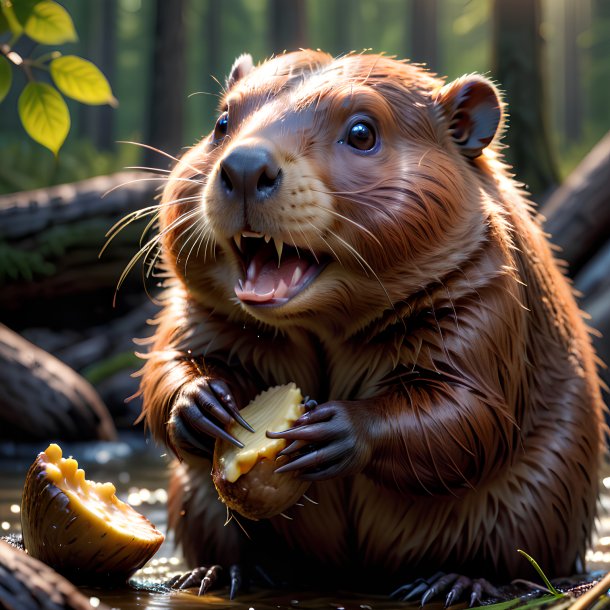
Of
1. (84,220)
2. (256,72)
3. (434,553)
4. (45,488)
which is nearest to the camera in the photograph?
(45,488)

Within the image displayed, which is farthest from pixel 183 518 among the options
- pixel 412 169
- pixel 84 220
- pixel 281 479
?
pixel 84 220

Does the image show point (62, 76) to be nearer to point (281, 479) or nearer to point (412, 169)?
point (412, 169)

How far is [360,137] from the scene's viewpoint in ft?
10.7

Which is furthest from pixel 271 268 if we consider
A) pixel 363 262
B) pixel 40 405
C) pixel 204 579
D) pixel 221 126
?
pixel 40 405

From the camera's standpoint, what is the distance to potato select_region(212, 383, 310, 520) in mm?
2996

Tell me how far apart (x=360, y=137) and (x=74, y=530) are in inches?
58.8

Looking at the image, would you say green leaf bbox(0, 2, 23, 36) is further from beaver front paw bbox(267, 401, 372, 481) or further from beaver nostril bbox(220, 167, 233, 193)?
beaver front paw bbox(267, 401, 372, 481)

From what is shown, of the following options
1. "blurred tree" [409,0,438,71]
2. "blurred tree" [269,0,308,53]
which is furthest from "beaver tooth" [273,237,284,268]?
"blurred tree" [409,0,438,71]

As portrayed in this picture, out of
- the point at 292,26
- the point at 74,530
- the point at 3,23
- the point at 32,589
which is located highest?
the point at 3,23

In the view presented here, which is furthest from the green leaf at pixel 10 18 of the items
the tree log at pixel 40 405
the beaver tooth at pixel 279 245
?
the tree log at pixel 40 405

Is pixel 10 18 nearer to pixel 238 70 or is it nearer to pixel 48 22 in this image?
pixel 48 22

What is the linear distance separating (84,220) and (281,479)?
6.56 meters

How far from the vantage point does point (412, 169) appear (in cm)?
323

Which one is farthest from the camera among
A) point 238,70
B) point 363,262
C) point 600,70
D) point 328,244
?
point 600,70
